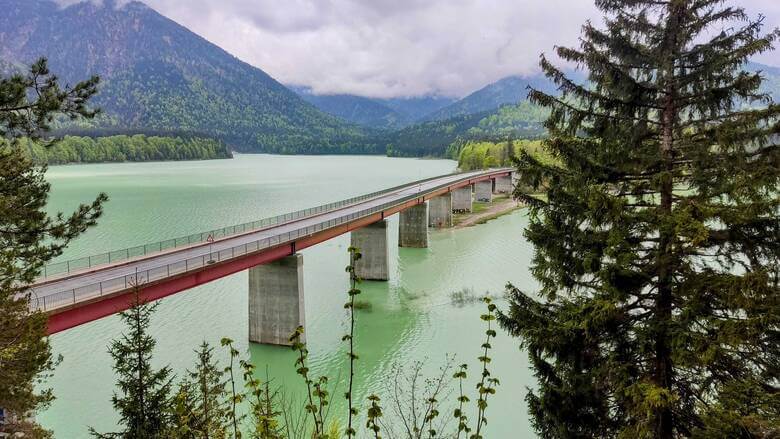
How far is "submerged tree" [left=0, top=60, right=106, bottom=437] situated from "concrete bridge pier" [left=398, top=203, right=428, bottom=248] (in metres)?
43.7

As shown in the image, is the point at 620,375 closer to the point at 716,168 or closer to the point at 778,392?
the point at 778,392

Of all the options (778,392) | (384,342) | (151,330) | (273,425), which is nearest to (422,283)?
(384,342)

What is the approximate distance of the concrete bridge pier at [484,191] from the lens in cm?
9400

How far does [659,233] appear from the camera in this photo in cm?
913

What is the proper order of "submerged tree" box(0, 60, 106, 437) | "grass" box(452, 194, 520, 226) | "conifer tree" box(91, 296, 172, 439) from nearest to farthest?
"submerged tree" box(0, 60, 106, 437)
"conifer tree" box(91, 296, 172, 439)
"grass" box(452, 194, 520, 226)

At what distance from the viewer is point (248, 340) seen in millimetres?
28422

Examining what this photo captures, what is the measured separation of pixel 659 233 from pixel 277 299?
22.1 metres

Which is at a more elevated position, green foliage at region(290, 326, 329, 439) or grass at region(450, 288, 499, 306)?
green foliage at region(290, 326, 329, 439)

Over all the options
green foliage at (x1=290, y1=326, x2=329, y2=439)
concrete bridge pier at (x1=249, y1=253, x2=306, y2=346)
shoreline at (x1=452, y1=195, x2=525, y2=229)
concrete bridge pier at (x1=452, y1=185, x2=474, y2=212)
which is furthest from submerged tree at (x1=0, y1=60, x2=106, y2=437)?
concrete bridge pier at (x1=452, y1=185, x2=474, y2=212)

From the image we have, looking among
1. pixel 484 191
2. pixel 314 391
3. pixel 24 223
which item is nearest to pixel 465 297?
pixel 24 223

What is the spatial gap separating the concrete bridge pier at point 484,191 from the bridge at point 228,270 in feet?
158

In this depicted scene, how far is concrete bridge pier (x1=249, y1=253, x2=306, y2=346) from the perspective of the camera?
27.4 meters

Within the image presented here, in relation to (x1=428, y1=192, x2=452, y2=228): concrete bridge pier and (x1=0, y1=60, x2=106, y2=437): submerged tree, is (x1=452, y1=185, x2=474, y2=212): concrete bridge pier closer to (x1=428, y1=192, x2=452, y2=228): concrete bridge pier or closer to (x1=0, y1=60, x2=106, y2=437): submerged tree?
(x1=428, y1=192, x2=452, y2=228): concrete bridge pier

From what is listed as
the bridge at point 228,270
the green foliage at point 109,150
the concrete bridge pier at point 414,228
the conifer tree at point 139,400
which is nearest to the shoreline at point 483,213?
the concrete bridge pier at point 414,228
